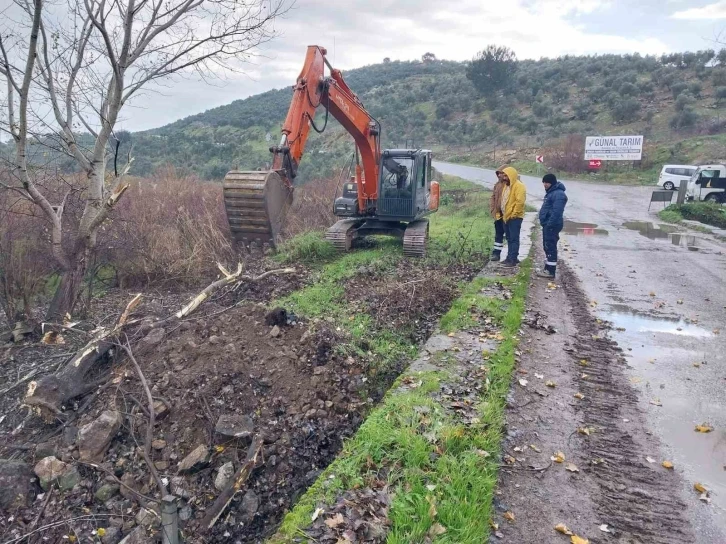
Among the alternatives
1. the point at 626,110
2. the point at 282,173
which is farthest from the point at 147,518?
the point at 626,110

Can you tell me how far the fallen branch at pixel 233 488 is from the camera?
4.05 m

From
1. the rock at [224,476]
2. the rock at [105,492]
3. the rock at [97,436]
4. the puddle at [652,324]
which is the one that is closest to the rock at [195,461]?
the rock at [224,476]

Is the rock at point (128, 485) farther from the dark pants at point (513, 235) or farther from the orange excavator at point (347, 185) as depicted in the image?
the dark pants at point (513, 235)

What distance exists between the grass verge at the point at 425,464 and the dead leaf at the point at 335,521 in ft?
0.52

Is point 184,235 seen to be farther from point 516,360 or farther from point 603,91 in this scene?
point 603,91

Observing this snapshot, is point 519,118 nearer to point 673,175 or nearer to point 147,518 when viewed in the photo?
point 673,175

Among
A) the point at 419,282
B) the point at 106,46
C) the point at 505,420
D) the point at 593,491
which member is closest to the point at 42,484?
the point at 505,420

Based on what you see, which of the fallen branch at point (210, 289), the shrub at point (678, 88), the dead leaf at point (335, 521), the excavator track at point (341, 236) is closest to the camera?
the dead leaf at point (335, 521)

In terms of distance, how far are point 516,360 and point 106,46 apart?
20.7 feet

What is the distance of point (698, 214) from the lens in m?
18.5

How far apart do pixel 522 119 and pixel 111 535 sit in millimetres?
52575

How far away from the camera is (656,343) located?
6.71 m

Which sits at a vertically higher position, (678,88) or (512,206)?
(678,88)

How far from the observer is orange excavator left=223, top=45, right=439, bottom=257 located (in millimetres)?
8992
